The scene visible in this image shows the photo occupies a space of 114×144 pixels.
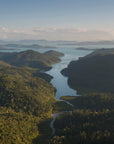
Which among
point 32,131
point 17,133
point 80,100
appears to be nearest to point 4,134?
point 17,133

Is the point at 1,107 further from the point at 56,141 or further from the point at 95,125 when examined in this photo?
the point at 95,125

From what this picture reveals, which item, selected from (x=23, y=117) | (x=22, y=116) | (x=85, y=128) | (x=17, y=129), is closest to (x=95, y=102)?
(x=85, y=128)

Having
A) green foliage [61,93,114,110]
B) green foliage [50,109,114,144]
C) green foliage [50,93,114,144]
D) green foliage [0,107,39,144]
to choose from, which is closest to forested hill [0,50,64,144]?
green foliage [0,107,39,144]

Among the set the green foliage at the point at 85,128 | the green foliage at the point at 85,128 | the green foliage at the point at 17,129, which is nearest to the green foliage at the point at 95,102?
the green foliage at the point at 85,128

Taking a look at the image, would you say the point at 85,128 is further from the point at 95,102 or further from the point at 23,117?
the point at 95,102

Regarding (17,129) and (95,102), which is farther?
(95,102)

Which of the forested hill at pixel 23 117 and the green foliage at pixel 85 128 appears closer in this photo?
the green foliage at pixel 85 128

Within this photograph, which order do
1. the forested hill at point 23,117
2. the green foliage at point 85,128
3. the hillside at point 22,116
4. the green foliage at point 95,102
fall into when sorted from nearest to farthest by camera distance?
the green foliage at point 85,128 < the forested hill at point 23,117 < the hillside at point 22,116 < the green foliage at point 95,102

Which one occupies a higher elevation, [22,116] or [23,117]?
[22,116]

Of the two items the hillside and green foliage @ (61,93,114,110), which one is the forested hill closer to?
the hillside

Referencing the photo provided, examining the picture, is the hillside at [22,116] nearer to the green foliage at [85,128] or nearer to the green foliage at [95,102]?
the green foliage at [85,128]

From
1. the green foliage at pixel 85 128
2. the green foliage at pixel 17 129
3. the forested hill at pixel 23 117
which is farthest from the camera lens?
the forested hill at pixel 23 117
